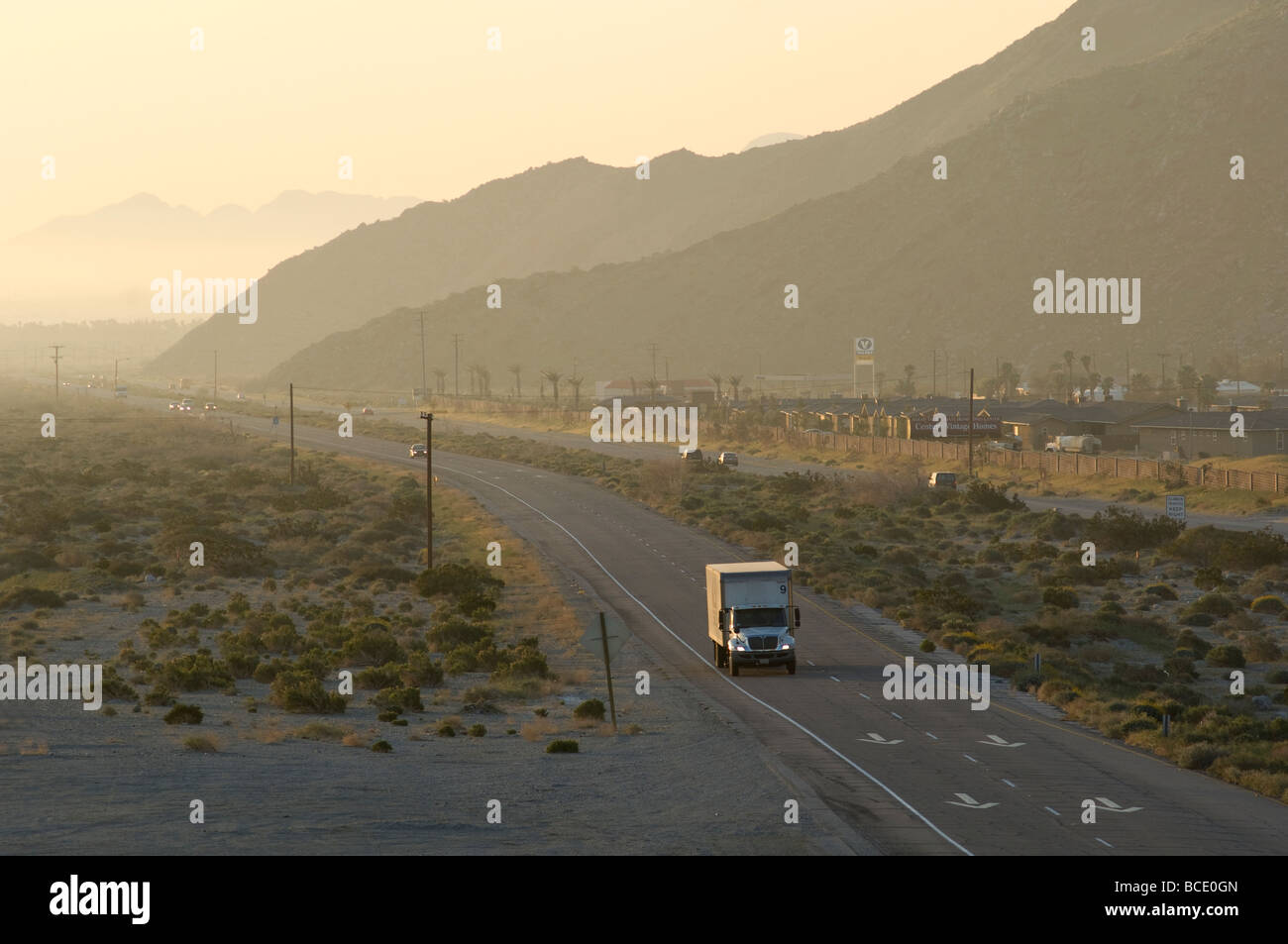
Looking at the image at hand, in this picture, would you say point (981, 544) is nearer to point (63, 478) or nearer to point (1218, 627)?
point (1218, 627)

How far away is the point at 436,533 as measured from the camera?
3406 inches

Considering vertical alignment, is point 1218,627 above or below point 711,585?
below

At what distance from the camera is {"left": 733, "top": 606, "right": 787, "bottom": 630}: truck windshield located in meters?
43.6

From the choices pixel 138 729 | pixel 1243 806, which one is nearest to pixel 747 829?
pixel 1243 806

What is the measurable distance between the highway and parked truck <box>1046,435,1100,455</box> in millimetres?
73547

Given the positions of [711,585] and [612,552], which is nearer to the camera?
[711,585]

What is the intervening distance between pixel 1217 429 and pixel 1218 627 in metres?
61.6

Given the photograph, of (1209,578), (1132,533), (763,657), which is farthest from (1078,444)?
(763,657)

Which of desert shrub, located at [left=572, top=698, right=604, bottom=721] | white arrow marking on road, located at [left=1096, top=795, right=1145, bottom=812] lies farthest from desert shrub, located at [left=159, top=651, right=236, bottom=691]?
white arrow marking on road, located at [left=1096, top=795, right=1145, bottom=812]

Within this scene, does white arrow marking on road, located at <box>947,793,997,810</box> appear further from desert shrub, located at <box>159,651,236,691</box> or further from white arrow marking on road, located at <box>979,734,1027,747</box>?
desert shrub, located at <box>159,651,236,691</box>

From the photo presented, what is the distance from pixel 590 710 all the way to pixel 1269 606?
37.2 m

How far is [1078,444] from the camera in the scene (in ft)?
415

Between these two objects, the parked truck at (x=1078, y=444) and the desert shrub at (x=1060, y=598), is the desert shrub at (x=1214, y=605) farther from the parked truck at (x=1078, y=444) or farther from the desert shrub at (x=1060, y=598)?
the parked truck at (x=1078, y=444)

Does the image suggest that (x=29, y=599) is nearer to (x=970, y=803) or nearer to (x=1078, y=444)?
(x=970, y=803)
